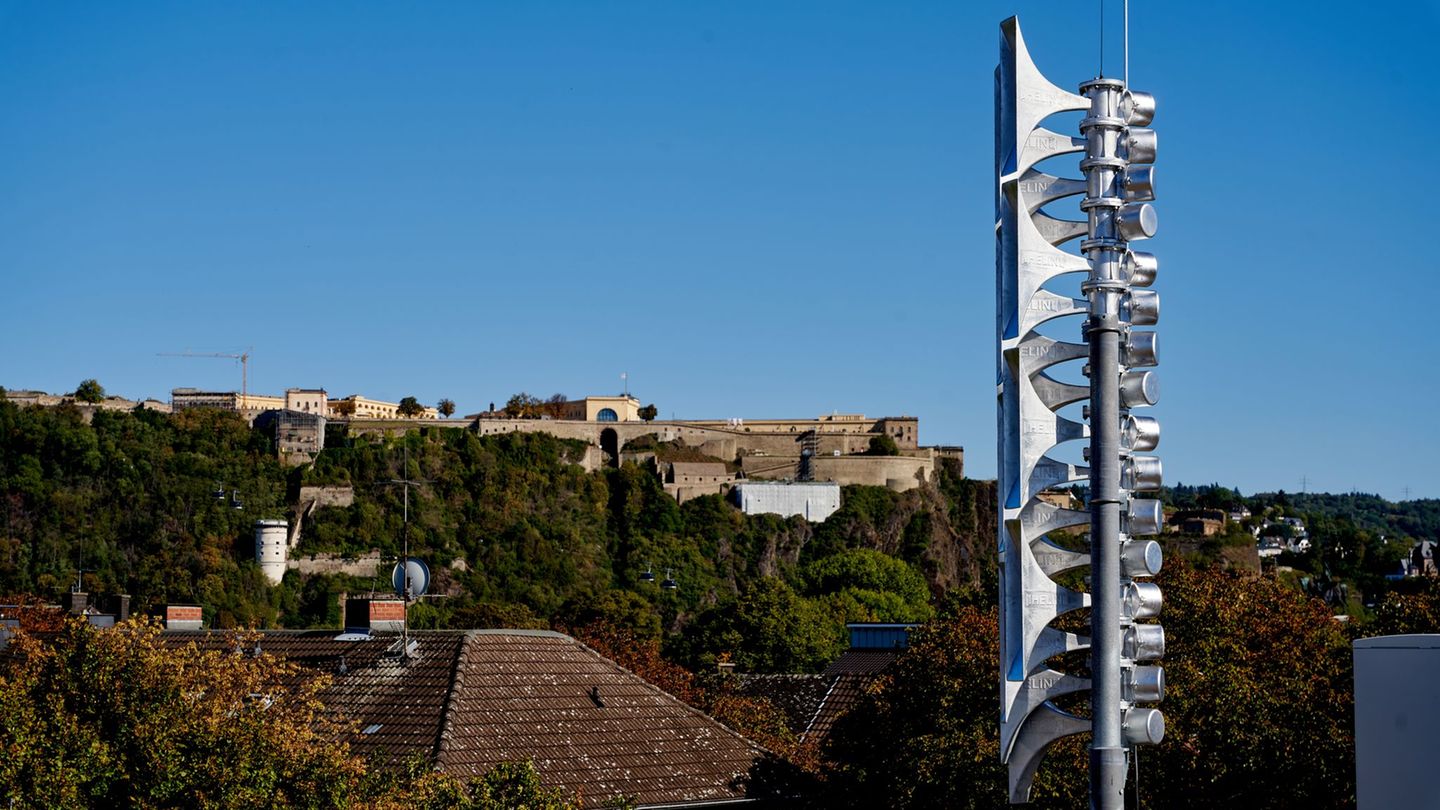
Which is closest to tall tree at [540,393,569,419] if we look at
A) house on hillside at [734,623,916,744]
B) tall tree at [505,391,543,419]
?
tall tree at [505,391,543,419]

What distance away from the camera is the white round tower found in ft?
446

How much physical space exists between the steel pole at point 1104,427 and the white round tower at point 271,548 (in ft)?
434

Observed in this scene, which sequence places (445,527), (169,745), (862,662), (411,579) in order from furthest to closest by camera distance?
(445,527)
(862,662)
(411,579)
(169,745)

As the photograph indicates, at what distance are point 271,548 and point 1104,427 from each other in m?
134

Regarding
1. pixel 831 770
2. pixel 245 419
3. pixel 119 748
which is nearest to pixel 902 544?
pixel 245 419

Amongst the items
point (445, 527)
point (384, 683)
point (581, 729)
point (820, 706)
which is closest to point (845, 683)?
point (820, 706)

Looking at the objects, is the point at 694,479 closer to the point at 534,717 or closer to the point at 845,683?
the point at 845,683

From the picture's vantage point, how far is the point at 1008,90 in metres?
8.22

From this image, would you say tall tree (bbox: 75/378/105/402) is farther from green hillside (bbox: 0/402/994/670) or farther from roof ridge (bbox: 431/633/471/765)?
roof ridge (bbox: 431/633/471/765)

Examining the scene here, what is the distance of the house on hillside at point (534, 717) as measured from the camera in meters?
27.5

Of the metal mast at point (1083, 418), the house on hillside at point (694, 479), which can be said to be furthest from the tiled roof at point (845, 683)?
the house on hillside at point (694, 479)

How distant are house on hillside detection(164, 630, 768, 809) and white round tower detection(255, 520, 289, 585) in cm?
10679

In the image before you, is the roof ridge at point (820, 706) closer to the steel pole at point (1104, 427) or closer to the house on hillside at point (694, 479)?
the steel pole at point (1104, 427)

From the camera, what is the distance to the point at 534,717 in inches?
1131
